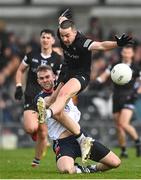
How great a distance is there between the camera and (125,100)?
19328 millimetres

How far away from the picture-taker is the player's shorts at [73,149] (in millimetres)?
13133

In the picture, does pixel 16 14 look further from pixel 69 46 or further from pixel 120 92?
pixel 69 46

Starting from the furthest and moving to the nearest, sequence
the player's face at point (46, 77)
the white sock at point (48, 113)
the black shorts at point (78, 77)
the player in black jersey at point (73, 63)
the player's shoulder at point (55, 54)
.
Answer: the player's shoulder at point (55, 54)
the black shorts at point (78, 77)
the player's face at point (46, 77)
the player in black jersey at point (73, 63)
the white sock at point (48, 113)

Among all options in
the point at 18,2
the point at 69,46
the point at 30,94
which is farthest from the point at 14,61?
A: the point at 69,46

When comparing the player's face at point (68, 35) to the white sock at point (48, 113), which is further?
the player's face at point (68, 35)

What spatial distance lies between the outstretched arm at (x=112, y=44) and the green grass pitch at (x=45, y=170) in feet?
6.21

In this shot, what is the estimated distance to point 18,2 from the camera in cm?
2542

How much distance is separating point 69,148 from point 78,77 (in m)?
1.15

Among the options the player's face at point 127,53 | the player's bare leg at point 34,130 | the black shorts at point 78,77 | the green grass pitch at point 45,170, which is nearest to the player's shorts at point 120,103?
the player's face at point 127,53

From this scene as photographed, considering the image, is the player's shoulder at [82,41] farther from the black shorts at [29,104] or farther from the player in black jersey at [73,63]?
the black shorts at [29,104]

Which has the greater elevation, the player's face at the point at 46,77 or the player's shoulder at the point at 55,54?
the player's shoulder at the point at 55,54

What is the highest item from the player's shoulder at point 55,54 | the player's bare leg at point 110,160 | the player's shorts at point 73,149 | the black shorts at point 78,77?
the player's shoulder at point 55,54

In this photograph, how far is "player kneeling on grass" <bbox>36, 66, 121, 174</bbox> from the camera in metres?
13.1

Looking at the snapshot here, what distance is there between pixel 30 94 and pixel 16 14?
10.4 meters
